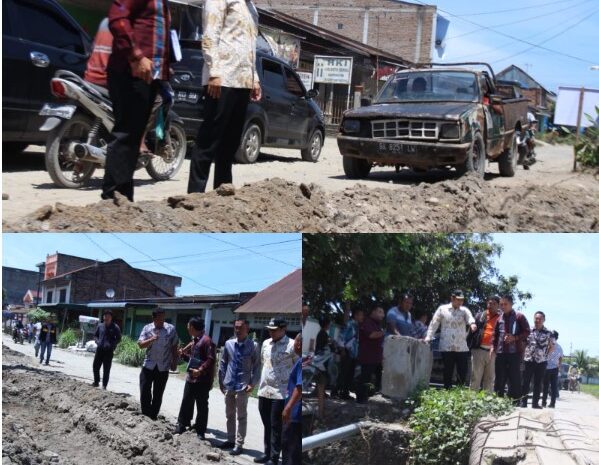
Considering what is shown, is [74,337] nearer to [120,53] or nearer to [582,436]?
[120,53]

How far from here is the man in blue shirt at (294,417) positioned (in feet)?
9.29

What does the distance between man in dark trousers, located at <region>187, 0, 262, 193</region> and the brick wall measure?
27.8 meters

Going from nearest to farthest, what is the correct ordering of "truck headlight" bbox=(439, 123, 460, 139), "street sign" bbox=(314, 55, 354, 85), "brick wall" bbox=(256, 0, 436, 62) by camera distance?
"truck headlight" bbox=(439, 123, 460, 139), "street sign" bbox=(314, 55, 354, 85), "brick wall" bbox=(256, 0, 436, 62)

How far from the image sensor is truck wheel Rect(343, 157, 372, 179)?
932 cm

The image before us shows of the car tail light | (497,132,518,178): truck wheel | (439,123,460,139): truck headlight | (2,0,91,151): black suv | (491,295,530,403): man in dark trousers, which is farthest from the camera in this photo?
(497,132,518,178): truck wheel

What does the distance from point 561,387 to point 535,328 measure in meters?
0.23

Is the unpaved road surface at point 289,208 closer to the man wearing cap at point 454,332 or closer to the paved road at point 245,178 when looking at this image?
the paved road at point 245,178

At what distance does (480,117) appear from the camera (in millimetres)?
9039

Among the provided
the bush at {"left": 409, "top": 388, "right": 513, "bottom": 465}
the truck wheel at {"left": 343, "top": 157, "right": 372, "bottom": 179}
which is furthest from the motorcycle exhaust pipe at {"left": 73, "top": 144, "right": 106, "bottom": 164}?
the truck wheel at {"left": 343, "top": 157, "right": 372, "bottom": 179}

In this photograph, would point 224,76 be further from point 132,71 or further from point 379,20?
point 379,20

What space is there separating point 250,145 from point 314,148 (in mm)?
2333

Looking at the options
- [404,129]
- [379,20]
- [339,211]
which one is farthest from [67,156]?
[379,20]

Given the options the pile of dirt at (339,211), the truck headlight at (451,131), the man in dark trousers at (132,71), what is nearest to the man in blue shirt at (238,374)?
the pile of dirt at (339,211)

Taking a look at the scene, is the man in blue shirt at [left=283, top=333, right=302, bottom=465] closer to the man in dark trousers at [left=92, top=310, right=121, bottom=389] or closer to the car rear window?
the man in dark trousers at [left=92, top=310, right=121, bottom=389]
